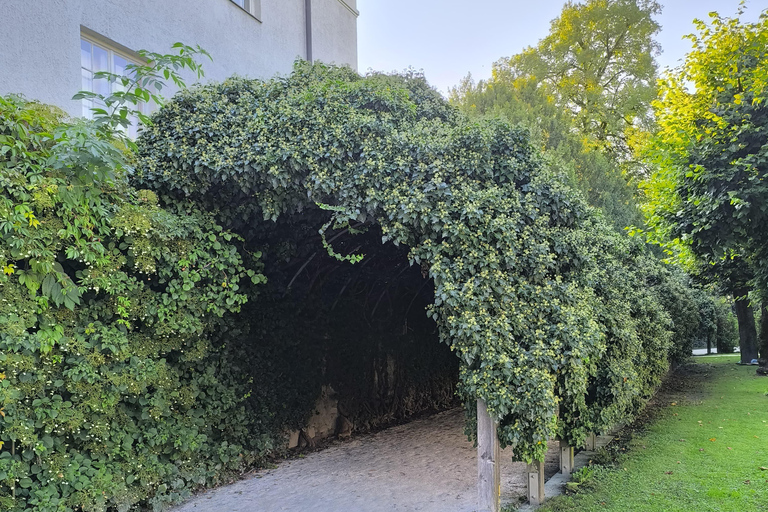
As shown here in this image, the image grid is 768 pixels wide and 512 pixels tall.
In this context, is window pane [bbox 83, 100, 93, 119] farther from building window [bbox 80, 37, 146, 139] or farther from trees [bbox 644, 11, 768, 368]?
trees [bbox 644, 11, 768, 368]

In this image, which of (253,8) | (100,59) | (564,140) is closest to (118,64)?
(100,59)

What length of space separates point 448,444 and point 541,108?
9671 millimetres

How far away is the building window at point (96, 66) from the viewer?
5.80m

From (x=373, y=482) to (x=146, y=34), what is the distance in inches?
245

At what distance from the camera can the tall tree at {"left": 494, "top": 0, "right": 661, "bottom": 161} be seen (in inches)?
736

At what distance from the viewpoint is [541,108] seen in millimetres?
13664

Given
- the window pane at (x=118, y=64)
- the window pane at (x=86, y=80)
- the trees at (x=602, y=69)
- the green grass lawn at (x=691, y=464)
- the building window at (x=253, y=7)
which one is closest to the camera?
the green grass lawn at (x=691, y=464)

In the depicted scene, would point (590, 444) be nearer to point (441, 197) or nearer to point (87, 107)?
point (441, 197)

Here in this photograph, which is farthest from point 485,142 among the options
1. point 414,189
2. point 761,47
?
point 761,47

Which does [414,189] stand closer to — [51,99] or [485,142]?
[485,142]

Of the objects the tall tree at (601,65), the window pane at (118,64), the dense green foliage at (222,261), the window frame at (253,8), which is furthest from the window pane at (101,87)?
the tall tree at (601,65)

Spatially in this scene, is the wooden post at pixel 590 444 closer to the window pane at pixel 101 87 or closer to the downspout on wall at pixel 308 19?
the window pane at pixel 101 87

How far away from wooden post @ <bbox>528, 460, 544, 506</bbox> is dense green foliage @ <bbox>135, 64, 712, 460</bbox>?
561 mm

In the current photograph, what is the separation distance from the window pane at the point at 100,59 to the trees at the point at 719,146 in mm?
7046
